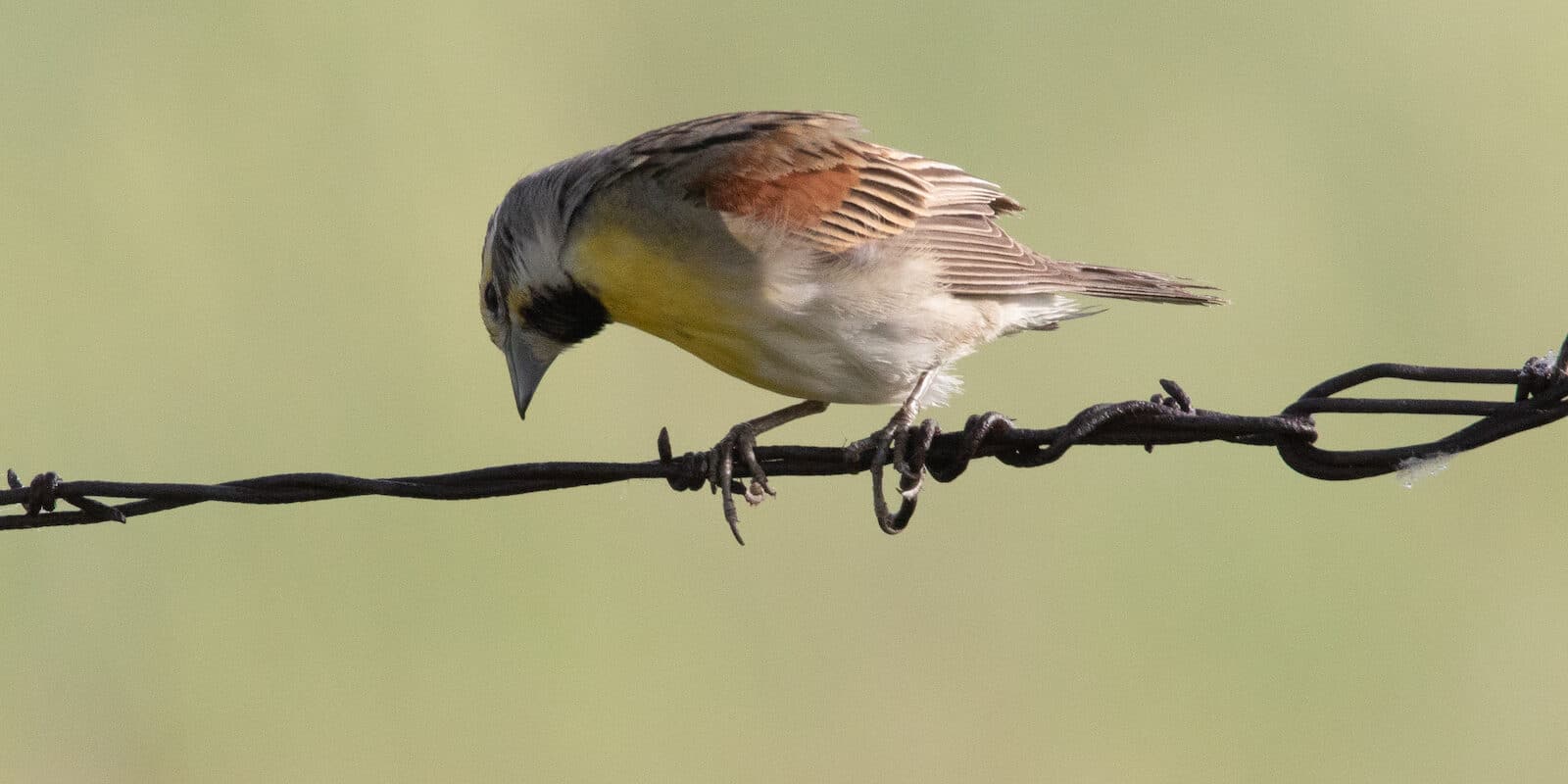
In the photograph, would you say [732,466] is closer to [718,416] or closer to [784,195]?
[784,195]

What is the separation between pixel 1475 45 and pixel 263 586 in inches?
306

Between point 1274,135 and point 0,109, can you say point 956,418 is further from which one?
point 0,109

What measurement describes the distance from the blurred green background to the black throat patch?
2180 millimetres

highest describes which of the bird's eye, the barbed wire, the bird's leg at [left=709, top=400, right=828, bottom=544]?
the bird's eye

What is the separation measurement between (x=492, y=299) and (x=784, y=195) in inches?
56.6

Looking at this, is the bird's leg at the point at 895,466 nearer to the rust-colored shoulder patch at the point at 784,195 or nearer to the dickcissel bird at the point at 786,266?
the dickcissel bird at the point at 786,266

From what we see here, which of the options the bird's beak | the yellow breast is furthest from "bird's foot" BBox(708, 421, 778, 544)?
the bird's beak

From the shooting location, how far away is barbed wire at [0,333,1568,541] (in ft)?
12.3

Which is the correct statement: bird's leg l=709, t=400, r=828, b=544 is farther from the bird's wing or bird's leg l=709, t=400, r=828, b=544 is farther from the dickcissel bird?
the bird's wing

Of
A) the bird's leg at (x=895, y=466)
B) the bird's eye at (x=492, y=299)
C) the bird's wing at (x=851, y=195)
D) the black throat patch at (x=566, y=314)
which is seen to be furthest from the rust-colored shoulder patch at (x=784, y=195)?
the bird's eye at (x=492, y=299)

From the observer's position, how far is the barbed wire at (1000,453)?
147 inches

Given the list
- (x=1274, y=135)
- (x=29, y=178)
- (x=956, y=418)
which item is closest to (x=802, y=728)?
(x=956, y=418)

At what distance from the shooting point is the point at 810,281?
18.8 feet

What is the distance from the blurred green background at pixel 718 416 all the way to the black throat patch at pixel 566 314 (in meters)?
2.18
